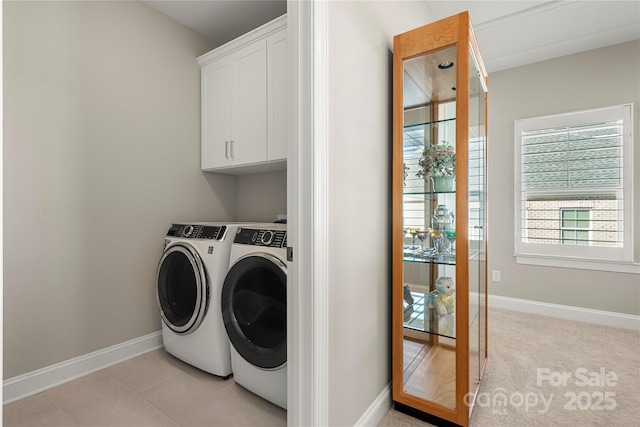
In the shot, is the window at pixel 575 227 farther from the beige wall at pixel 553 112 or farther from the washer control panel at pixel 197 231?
the washer control panel at pixel 197 231

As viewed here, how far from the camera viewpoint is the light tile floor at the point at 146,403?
1775mm

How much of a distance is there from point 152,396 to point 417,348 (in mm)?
1598

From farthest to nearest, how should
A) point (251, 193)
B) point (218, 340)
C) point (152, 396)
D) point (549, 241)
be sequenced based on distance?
point (549, 241) < point (251, 193) < point (218, 340) < point (152, 396)

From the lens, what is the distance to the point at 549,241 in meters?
3.30

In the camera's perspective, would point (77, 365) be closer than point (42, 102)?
No

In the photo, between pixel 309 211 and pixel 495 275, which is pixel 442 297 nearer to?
pixel 309 211

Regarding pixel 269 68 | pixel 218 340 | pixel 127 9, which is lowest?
pixel 218 340

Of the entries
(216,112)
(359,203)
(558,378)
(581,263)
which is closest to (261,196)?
(216,112)

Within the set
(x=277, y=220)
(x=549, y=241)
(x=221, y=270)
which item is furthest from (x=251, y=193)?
(x=549, y=241)

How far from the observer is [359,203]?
1.60 m

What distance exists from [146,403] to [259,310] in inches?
33.0

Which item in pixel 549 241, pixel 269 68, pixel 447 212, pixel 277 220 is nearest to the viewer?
pixel 447 212

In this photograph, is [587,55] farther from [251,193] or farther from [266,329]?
[266,329]

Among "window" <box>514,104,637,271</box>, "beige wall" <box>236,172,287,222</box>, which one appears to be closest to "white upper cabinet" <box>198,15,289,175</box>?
"beige wall" <box>236,172,287,222</box>
